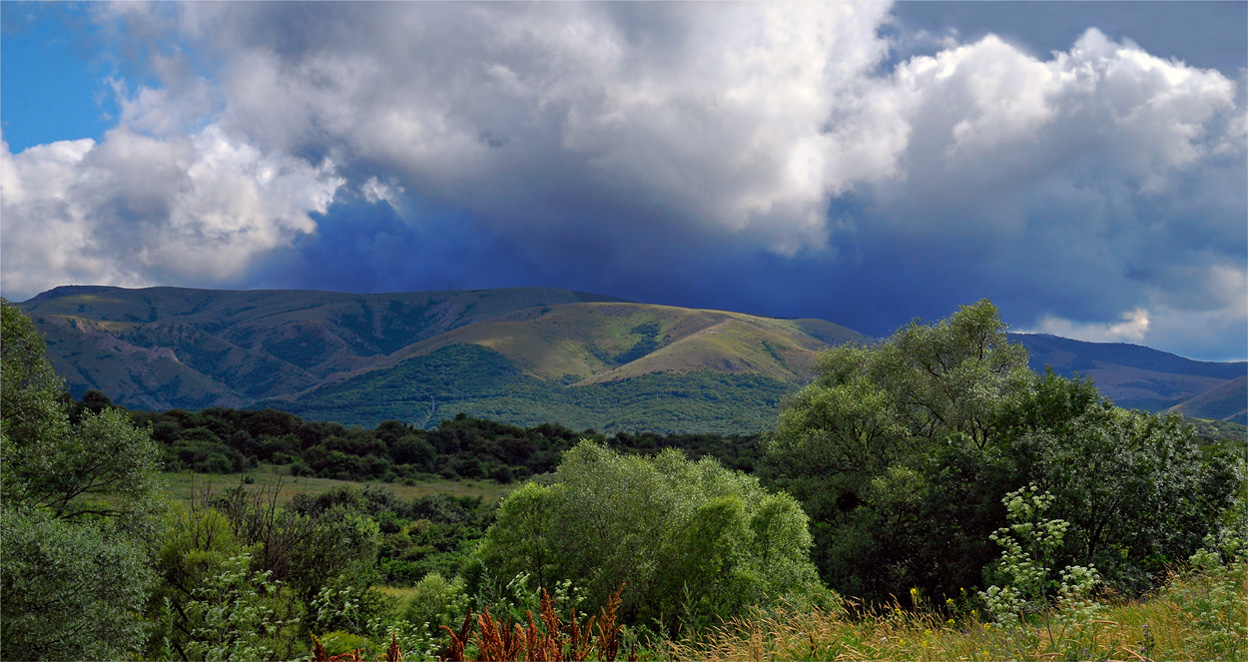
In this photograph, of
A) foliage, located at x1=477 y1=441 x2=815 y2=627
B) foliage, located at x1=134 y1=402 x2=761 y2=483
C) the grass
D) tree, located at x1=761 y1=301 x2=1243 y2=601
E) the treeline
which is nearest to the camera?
the grass

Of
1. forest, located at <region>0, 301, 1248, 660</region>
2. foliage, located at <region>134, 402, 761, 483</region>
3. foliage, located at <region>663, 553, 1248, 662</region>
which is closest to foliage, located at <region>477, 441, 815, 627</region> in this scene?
forest, located at <region>0, 301, 1248, 660</region>

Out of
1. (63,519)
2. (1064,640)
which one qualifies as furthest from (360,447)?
(1064,640)

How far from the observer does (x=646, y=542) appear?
22.9 meters

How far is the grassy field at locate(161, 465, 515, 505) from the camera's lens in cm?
5569

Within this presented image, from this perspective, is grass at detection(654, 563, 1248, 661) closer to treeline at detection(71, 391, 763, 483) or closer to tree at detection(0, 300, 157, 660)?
tree at detection(0, 300, 157, 660)

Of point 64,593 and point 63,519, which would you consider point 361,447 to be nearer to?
point 63,519

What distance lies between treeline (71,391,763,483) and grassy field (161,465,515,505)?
8.53 feet

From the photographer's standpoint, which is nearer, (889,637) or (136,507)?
(889,637)

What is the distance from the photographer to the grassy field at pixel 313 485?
55688 mm

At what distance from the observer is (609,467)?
25125 millimetres

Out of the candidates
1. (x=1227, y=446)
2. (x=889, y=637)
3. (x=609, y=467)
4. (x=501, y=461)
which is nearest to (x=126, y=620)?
(x=609, y=467)

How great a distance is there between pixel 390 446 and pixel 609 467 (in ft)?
245

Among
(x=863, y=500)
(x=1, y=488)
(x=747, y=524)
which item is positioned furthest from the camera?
(x=863, y=500)

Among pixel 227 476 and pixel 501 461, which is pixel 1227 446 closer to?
pixel 227 476
